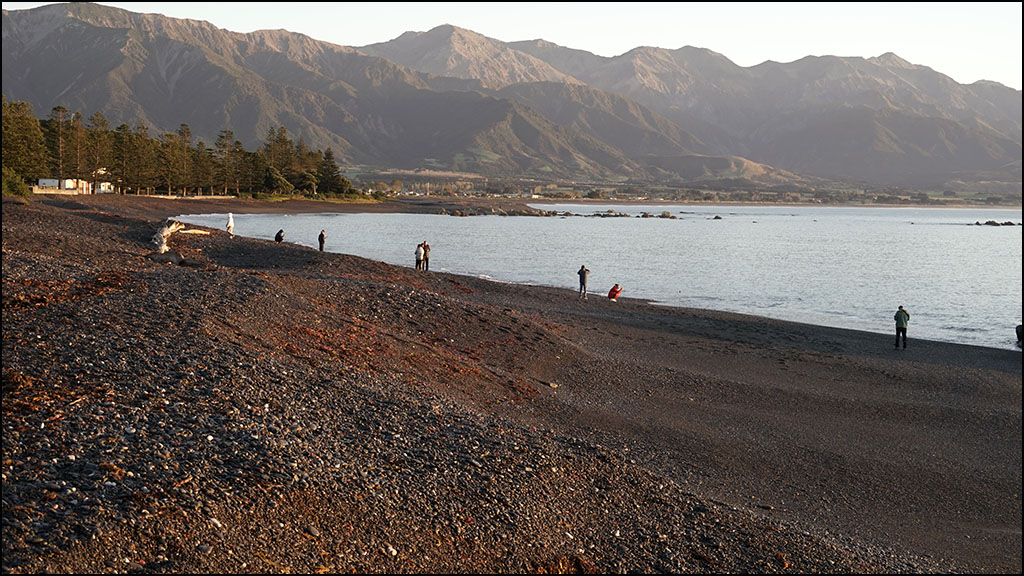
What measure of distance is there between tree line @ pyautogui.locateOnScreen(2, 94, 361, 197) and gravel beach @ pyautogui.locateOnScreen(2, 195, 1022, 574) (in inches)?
1944

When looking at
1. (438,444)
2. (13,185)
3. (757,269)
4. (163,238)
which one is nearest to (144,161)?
(13,185)

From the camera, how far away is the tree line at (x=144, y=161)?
243 feet

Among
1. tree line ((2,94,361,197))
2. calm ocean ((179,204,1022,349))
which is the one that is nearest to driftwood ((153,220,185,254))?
calm ocean ((179,204,1022,349))

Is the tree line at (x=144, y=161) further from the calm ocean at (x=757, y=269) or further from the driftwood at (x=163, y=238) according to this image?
the driftwood at (x=163, y=238)

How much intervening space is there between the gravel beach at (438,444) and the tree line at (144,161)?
49367 mm

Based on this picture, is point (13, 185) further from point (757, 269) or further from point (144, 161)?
point (757, 269)

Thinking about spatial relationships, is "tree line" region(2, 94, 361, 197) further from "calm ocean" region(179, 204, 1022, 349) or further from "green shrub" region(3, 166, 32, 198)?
"calm ocean" region(179, 204, 1022, 349)

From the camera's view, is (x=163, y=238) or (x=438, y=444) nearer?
(x=438, y=444)

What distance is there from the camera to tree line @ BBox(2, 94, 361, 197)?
243ft

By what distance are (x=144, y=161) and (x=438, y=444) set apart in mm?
100260

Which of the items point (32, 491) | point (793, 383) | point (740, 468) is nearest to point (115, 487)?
point (32, 491)

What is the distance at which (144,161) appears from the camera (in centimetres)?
9944

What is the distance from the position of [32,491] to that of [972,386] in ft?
74.9

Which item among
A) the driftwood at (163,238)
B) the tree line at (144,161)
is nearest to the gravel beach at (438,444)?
the driftwood at (163,238)
